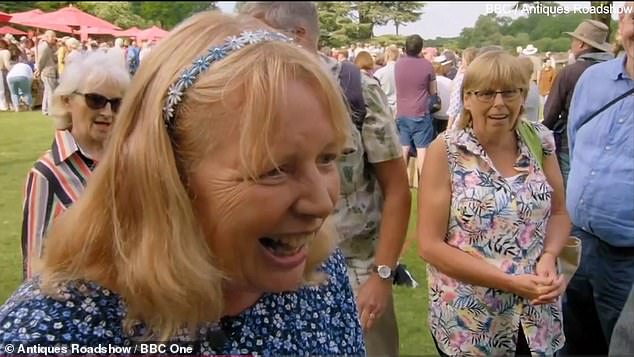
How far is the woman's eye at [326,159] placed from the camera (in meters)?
1.07

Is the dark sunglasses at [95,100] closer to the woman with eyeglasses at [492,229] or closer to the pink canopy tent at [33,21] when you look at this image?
the pink canopy tent at [33,21]

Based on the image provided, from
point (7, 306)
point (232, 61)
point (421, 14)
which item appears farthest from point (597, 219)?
point (7, 306)

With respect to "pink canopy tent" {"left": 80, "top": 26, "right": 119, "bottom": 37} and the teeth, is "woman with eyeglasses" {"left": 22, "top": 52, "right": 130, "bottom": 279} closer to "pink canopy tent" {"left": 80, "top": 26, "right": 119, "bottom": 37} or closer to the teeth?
"pink canopy tent" {"left": 80, "top": 26, "right": 119, "bottom": 37}

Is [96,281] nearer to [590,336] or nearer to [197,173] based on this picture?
[197,173]

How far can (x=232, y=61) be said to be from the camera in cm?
103

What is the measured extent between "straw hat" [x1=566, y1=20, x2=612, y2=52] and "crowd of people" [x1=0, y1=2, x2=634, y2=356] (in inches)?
0.5

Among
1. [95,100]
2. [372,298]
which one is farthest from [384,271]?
[95,100]

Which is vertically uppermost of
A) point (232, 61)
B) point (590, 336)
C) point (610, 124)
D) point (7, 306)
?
point (232, 61)

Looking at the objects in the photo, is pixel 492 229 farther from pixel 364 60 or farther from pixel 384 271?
pixel 364 60

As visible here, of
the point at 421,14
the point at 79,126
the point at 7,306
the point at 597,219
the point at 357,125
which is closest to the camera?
the point at 7,306

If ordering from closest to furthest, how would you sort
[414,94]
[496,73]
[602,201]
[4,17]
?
1. [4,17]
2. [496,73]
3. [602,201]
4. [414,94]

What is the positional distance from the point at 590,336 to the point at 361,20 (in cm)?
161

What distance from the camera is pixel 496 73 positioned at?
95.6 inches

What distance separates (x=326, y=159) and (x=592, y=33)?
281cm
